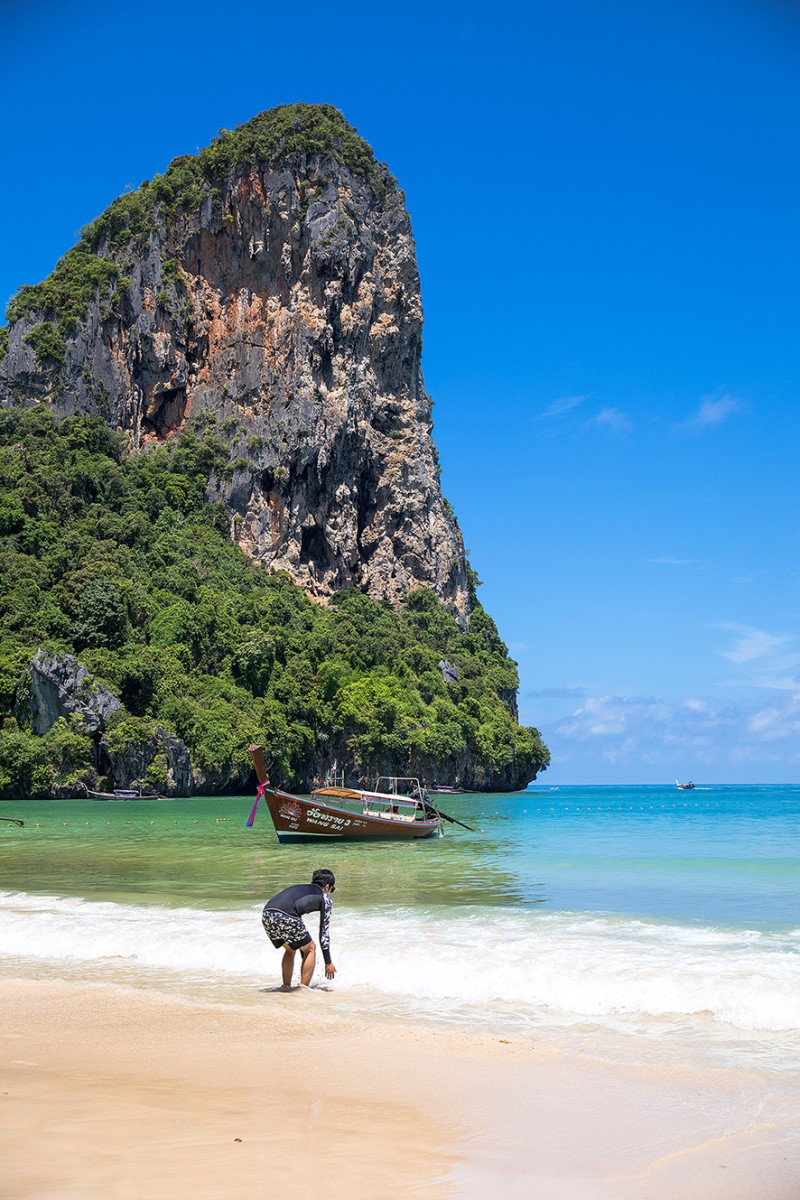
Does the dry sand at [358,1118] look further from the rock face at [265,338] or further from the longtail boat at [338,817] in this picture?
the rock face at [265,338]

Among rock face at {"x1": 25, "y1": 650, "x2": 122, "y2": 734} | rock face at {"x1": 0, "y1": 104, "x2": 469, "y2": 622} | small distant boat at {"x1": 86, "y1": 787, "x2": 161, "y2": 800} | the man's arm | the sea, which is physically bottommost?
small distant boat at {"x1": 86, "y1": 787, "x2": 161, "y2": 800}

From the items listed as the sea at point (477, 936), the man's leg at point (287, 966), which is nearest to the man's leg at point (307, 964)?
the man's leg at point (287, 966)

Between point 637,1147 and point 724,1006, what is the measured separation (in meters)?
3.65

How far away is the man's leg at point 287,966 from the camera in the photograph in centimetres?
923

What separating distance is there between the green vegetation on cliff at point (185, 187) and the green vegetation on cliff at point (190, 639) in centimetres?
1528

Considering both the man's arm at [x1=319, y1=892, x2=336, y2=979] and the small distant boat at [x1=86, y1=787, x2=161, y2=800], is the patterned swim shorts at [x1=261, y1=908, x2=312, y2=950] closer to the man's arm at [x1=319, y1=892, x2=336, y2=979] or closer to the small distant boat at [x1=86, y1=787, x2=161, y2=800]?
the man's arm at [x1=319, y1=892, x2=336, y2=979]

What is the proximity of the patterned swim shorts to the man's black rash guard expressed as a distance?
0.05 meters

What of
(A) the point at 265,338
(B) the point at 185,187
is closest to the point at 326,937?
(A) the point at 265,338

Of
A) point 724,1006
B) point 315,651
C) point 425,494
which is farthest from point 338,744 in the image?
point 724,1006

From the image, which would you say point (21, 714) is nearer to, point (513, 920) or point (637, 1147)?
point (513, 920)

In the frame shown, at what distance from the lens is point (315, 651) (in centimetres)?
7400

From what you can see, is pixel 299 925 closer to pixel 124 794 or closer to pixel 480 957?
pixel 480 957

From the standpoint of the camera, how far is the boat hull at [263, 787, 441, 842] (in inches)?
1084

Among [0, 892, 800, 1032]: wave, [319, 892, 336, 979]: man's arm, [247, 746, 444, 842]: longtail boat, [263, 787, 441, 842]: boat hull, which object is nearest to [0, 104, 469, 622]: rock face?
[247, 746, 444, 842]: longtail boat
